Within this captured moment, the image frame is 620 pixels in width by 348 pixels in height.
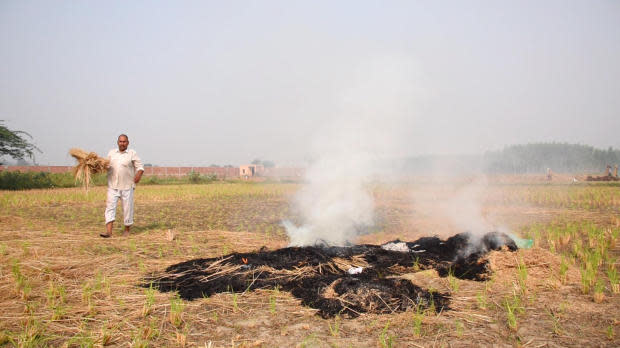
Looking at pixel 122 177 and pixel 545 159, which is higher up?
pixel 545 159

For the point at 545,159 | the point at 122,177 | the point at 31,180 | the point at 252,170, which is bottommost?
the point at 31,180

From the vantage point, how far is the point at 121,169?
7.93 m

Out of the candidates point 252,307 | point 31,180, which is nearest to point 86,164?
point 252,307

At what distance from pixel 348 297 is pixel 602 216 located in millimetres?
11111

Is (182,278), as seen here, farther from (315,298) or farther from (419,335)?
(419,335)

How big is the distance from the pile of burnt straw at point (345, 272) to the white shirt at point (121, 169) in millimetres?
3472

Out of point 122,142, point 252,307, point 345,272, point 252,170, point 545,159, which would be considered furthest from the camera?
point 252,170

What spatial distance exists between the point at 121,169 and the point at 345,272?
5.57m

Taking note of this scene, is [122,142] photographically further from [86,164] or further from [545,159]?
[545,159]

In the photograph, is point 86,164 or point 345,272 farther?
point 86,164

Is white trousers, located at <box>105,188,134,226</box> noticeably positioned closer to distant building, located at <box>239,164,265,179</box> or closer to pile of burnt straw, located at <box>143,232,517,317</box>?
pile of burnt straw, located at <box>143,232,517,317</box>

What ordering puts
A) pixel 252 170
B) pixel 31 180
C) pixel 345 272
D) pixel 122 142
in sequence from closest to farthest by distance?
pixel 345 272
pixel 122 142
pixel 31 180
pixel 252 170

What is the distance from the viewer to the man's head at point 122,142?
7.91 meters

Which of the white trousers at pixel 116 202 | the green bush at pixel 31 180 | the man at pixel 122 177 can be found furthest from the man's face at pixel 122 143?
the green bush at pixel 31 180
